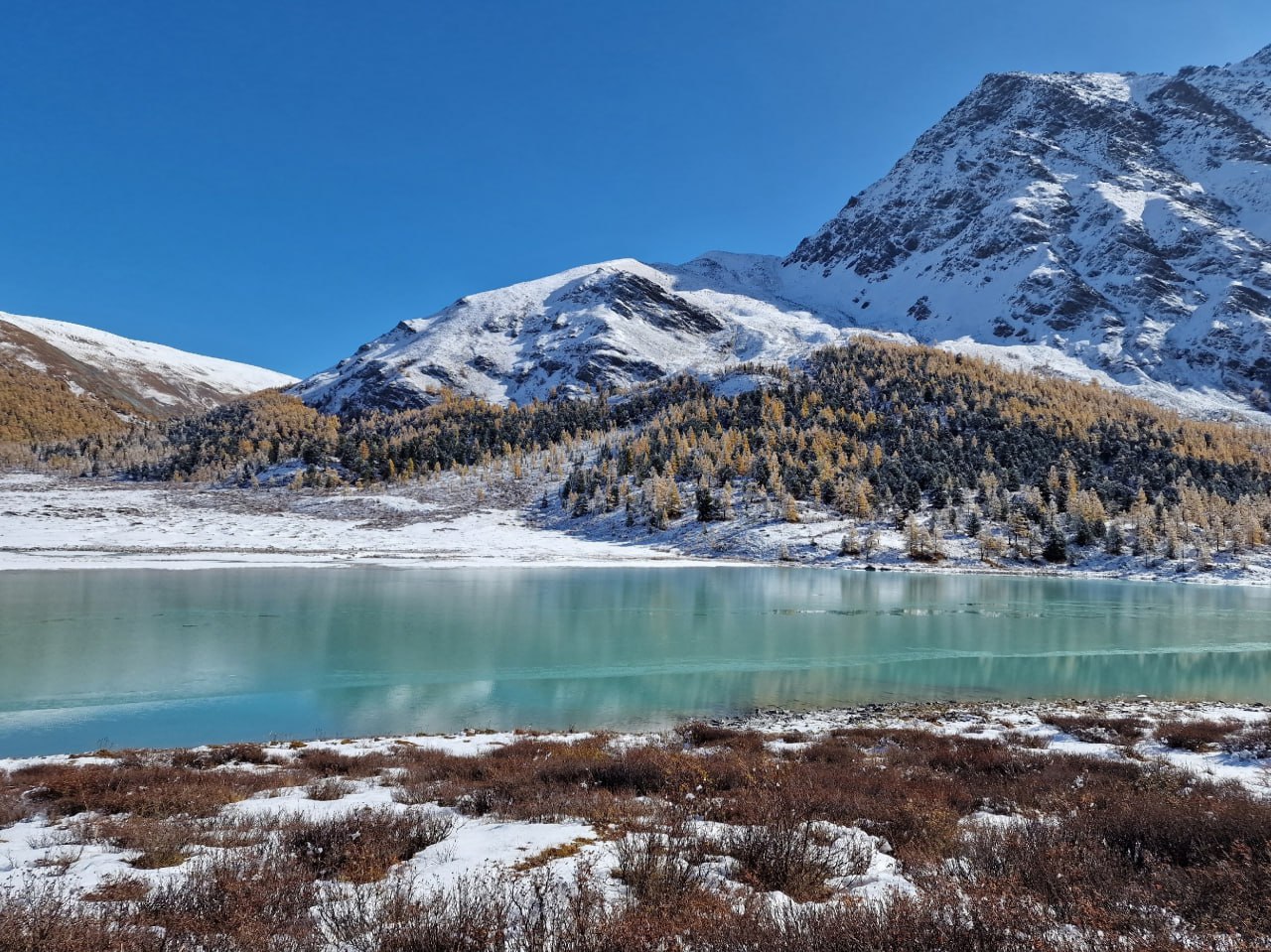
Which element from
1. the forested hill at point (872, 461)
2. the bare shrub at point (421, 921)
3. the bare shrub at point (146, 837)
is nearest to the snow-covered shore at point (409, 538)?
the forested hill at point (872, 461)

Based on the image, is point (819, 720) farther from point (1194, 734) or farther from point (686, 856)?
point (686, 856)

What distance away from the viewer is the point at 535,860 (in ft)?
26.7

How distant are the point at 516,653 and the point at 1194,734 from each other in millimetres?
28274

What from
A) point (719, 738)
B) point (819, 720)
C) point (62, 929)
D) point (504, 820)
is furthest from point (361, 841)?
point (819, 720)

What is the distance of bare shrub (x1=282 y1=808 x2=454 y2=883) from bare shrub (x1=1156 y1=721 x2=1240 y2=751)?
62.6 feet

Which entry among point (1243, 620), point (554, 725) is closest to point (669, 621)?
point (554, 725)

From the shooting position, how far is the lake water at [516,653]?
24.9 metres

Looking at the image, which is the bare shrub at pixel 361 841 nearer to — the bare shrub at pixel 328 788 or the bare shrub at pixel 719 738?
the bare shrub at pixel 328 788

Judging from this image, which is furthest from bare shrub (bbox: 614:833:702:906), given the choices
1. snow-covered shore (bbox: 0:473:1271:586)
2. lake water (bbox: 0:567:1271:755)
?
snow-covered shore (bbox: 0:473:1271:586)

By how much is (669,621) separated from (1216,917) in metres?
43.3

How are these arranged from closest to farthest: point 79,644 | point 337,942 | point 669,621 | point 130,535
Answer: point 337,942, point 79,644, point 669,621, point 130,535

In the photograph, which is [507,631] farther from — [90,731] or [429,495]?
[429,495]

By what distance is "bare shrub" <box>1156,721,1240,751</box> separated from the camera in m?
17.8

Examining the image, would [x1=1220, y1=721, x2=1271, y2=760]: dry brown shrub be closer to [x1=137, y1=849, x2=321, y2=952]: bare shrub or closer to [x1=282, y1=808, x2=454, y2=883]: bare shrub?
[x1=282, y1=808, x2=454, y2=883]: bare shrub
